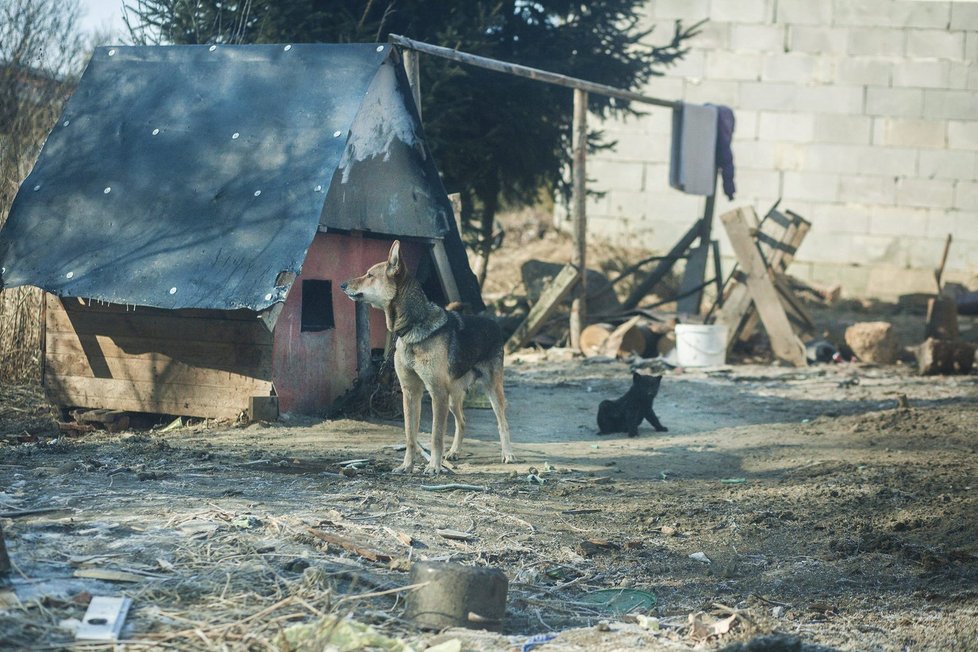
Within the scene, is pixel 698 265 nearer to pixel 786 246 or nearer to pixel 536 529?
pixel 786 246

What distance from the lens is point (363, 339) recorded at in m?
9.95

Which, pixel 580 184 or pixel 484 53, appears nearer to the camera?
pixel 580 184

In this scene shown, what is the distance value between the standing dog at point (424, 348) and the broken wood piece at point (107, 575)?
10.2 feet

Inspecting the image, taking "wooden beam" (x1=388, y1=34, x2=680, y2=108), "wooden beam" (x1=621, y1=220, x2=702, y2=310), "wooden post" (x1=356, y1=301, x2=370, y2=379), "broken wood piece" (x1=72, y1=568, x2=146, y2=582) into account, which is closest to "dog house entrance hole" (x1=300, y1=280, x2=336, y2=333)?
"wooden post" (x1=356, y1=301, x2=370, y2=379)

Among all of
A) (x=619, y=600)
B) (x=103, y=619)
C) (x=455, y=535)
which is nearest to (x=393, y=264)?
(x=455, y=535)

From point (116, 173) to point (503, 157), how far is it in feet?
24.0

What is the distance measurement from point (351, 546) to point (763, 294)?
982 cm

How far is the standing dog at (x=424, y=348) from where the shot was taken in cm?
789

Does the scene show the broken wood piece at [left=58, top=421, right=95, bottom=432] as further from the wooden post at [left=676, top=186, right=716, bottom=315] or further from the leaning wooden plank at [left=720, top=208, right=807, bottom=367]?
the wooden post at [left=676, top=186, right=716, bottom=315]

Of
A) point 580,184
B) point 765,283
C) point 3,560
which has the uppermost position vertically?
point 580,184

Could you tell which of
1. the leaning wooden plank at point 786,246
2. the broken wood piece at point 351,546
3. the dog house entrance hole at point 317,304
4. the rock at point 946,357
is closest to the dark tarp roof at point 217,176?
the dog house entrance hole at point 317,304

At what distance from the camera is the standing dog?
789cm

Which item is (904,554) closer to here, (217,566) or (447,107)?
(217,566)

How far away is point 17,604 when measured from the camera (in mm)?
4211
